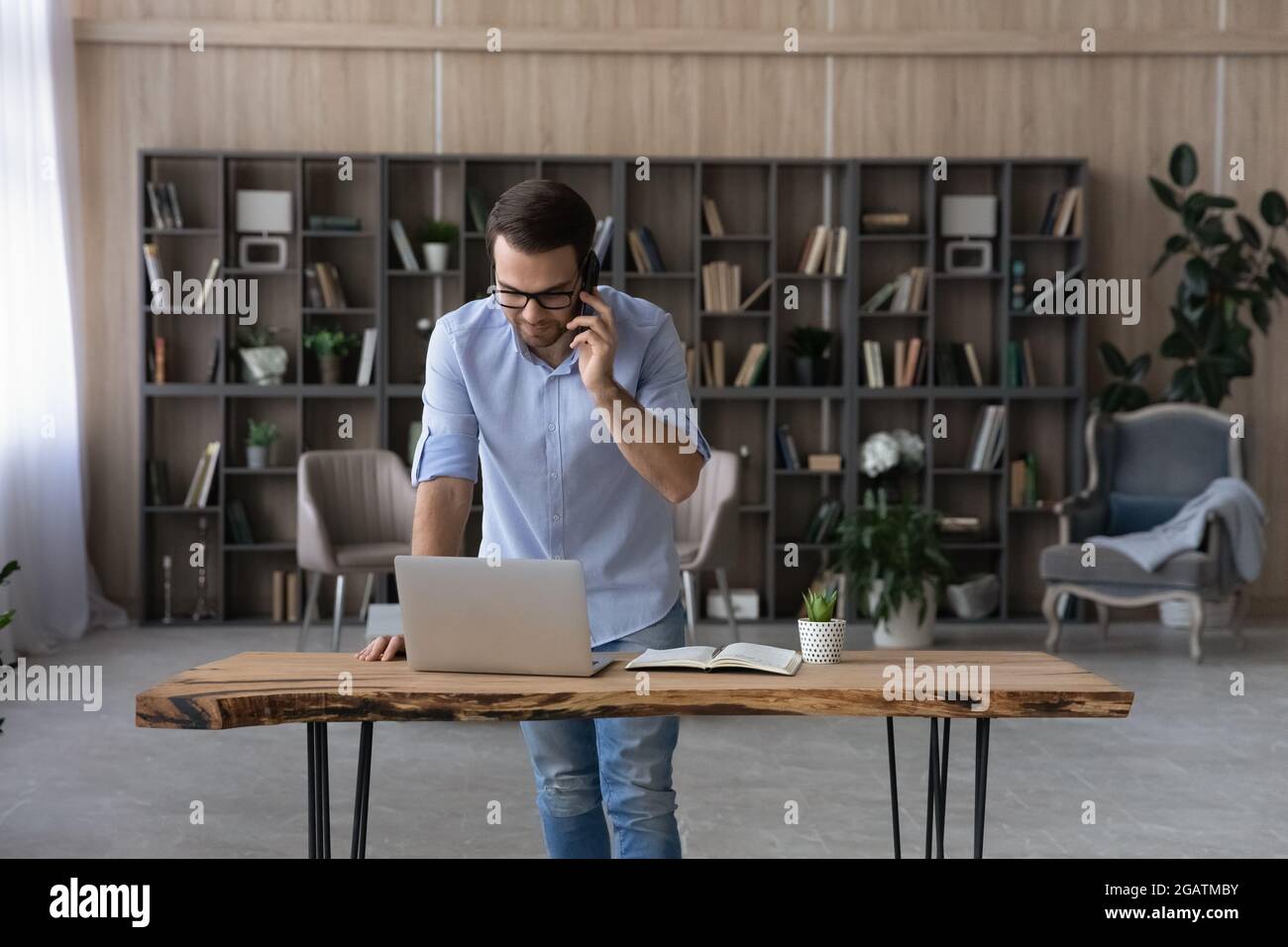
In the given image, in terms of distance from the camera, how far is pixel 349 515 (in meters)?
6.41

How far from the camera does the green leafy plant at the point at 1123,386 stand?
23.0 feet

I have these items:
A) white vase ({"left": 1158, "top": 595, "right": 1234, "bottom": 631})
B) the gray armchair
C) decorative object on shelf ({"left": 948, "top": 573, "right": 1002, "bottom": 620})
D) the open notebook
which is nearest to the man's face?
the open notebook

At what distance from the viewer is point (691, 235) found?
7.39m

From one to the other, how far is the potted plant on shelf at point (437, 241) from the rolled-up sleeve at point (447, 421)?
194 inches

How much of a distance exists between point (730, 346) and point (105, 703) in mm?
3748

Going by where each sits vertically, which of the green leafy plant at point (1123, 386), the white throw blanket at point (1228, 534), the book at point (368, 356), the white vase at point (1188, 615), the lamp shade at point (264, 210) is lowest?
the white vase at point (1188, 615)

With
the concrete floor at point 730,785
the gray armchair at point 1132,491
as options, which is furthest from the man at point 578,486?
the gray armchair at point 1132,491

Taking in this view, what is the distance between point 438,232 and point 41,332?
1995 mm

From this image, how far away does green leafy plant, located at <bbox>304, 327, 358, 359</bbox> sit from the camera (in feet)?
23.0

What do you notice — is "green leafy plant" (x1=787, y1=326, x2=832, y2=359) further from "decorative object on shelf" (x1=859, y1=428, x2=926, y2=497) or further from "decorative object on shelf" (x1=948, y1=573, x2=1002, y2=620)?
"decorative object on shelf" (x1=948, y1=573, x2=1002, y2=620)

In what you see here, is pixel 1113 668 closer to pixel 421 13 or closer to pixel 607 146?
pixel 607 146

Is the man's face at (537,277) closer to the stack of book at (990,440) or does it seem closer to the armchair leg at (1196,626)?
the armchair leg at (1196,626)

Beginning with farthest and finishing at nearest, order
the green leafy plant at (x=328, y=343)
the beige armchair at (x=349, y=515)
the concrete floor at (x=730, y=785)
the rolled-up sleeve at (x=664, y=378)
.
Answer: the green leafy plant at (x=328, y=343) < the beige armchair at (x=349, y=515) < the concrete floor at (x=730, y=785) < the rolled-up sleeve at (x=664, y=378)

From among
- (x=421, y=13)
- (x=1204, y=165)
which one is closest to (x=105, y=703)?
(x=421, y=13)
